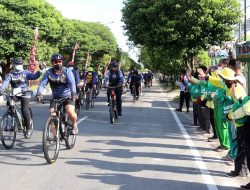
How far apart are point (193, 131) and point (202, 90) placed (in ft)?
6.75

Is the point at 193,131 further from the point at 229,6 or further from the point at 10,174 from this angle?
the point at 229,6

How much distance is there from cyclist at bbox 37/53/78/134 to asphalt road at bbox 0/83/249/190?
41.2 inches

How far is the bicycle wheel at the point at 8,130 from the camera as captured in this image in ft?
31.2

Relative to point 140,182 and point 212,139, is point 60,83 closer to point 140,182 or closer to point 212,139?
point 140,182

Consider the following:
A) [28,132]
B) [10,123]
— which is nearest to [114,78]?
[28,132]

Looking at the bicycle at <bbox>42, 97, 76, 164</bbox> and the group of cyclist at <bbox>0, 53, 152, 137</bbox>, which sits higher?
the group of cyclist at <bbox>0, 53, 152, 137</bbox>

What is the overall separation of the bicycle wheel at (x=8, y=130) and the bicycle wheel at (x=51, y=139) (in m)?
1.51

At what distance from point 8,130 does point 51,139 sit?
163 cm

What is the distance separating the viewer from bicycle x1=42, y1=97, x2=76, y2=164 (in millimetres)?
8156

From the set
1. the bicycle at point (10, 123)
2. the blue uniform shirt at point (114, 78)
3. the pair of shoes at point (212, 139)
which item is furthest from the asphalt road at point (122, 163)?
the blue uniform shirt at point (114, 78)

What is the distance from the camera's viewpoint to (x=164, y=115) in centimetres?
1788

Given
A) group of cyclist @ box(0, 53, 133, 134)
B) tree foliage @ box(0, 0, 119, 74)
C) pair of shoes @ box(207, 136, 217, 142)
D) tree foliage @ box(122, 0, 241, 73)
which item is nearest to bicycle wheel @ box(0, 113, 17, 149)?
group of cyclist @ box(0, 53, 133, 134)

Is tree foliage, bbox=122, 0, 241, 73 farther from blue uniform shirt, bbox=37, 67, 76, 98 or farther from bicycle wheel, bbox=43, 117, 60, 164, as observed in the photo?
bicycle wheel, bbox=43, 117, 60, 164

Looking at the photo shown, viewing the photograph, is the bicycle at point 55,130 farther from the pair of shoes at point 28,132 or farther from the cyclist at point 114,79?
the cyclist at point 114,79
